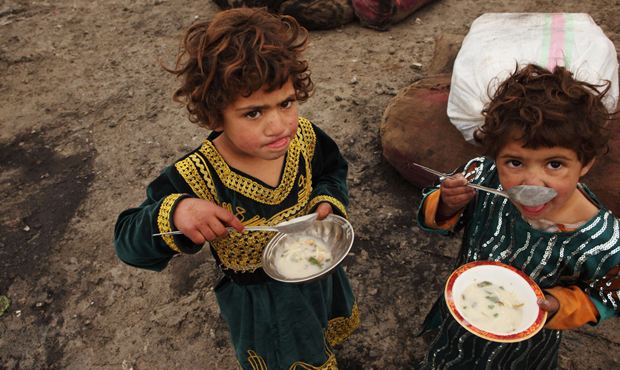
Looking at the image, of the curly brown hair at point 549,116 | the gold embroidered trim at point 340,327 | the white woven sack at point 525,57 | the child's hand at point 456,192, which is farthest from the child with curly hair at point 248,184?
the white woven sack at point 525,57

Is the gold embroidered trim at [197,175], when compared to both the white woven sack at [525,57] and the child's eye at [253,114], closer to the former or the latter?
the child's eye at [253,114]

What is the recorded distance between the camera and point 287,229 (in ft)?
5.16

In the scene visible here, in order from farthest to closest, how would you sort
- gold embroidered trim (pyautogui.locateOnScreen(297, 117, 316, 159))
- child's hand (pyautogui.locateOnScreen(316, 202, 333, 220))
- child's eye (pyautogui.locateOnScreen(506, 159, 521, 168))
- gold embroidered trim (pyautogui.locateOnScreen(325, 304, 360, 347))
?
gold embroidered trim (pyautogui.locateOnScreen(325, 304, 360, 347)), gold embroidered trim (pyautogui.locateOnScreen(297, 117, 316, 159)), child's hand (pyautogui.locateOnScreen(316, 202, 333, 220)), child's eye (pyautogui.locateOnScreen(506, 159, 521, 168))

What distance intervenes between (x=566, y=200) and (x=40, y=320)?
2.75 metres

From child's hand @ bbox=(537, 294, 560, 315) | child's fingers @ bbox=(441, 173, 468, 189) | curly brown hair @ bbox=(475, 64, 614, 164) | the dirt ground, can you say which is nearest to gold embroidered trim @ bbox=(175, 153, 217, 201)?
child's fingers @ bbox=(441, 173, 468, 189)

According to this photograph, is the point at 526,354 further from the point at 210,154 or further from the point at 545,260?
the point at 210,154

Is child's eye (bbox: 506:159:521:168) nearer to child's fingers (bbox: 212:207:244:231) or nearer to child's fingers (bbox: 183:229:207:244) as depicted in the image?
child's fingers (bbox: 212:207:244:231)

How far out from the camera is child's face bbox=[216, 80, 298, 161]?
1405 millimetres

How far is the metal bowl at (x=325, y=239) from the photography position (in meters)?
1.62

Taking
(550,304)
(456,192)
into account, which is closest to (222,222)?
(456,192)

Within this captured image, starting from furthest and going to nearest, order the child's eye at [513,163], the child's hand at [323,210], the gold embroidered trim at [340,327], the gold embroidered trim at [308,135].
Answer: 1. the gold embroidered trim at [340,327]
2. the gold embroidered trim at [308,135]
3. the child's hand at [323,210]
4. the child's eye at [513,163]

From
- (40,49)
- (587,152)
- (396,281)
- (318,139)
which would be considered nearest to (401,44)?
(396,281)

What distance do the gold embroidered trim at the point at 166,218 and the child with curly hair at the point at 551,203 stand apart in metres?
0.85

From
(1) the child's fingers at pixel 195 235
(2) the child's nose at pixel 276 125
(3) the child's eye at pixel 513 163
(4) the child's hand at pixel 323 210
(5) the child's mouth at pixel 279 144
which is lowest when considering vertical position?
(4) the child's hand at pixel 323 210
